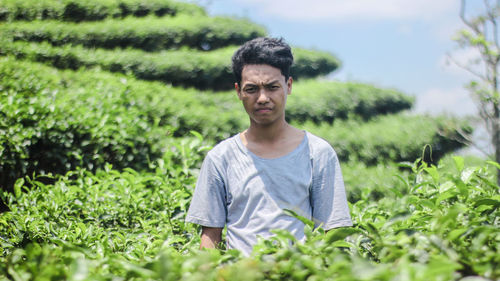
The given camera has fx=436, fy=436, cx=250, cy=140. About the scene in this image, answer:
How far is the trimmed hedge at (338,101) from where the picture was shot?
899 centimetres

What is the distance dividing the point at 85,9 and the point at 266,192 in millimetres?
9790

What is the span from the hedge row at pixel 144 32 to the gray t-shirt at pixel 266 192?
827cm

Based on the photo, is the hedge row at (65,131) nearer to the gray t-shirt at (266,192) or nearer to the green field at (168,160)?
the green field at (168,160)

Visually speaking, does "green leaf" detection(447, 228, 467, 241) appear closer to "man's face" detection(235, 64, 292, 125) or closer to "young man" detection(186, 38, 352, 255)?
"young man" detection(186, 38, 352, 255)

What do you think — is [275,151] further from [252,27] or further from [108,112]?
[252,27]

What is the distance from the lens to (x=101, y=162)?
4.32 meters

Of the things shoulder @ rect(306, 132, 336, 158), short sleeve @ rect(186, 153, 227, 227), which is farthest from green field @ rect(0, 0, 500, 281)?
shoulder @ rect(306, 132, 336, 158)

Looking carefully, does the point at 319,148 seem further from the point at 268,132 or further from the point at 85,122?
Result: the point at 85,122

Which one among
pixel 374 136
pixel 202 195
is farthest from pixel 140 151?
pixel 374 136

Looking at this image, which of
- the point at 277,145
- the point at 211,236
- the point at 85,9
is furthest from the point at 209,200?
the point at 85,9

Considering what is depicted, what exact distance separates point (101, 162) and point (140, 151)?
413mm

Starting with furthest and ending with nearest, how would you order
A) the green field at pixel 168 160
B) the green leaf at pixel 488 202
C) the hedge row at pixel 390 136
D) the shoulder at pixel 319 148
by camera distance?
the hedge row at pixel 390 136, the shoulder at pixel 319 148, the green leaf at pixel 488 202, the green field at pixel 168 160

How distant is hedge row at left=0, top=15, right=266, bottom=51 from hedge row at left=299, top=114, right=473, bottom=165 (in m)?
3.46

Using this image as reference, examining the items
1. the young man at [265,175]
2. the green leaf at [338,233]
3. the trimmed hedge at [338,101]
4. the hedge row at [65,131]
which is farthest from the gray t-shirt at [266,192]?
the trimmed hedge at [338,101]
